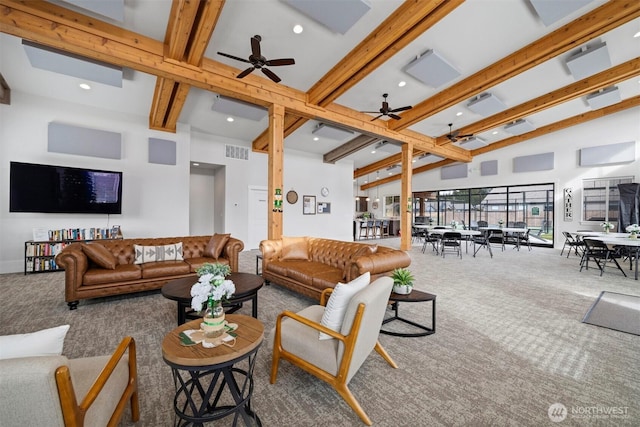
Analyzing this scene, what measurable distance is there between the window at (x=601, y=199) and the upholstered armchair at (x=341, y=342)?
10.1 m

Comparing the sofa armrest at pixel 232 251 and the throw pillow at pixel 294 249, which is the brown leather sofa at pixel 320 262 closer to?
the throw pillow at pixel 294 249

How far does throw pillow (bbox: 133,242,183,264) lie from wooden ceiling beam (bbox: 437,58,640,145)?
352 inches

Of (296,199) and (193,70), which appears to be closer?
(193,70)

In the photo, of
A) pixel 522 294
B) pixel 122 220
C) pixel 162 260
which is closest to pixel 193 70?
pixel 162 260

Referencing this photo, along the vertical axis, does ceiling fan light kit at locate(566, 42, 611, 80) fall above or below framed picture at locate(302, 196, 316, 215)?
above

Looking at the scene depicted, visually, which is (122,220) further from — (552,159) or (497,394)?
(552,159)

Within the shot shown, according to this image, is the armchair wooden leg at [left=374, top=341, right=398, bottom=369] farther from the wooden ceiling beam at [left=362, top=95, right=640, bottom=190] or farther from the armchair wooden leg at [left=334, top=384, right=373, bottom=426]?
the wooden ceiling beam at [left=362, top=95, right=640, bottom=190]

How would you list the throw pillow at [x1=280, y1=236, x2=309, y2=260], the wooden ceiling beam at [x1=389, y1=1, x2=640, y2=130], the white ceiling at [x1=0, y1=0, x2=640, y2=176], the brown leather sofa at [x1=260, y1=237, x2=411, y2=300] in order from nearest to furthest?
the brown leather sofa at [x1=260, y1=237, x2=411, y2=300] < the white ceiling at [x1=0, y1=0, x2=640, y2=176] < the wooden ceiling beam at [x1=389, y1=1, x2=640, y2=130] < the throw pillow at [x1=280, y1=236, x2=309, y2=260]

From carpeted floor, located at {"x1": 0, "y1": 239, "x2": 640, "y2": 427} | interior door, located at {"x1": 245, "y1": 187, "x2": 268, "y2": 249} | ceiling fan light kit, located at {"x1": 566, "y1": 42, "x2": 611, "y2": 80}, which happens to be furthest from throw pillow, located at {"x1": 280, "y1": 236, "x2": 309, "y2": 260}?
ceiling fan light kit, located at {"x1": 566, "y1": 42, "x2": 611, "y2": 80}

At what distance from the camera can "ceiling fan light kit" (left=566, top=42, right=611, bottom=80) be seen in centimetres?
479

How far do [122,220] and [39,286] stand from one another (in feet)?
6.74

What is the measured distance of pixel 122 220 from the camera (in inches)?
236

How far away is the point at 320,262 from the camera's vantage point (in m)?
4.30

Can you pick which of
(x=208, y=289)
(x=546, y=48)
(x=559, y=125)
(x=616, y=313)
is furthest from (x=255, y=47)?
(x=559, y=125)
